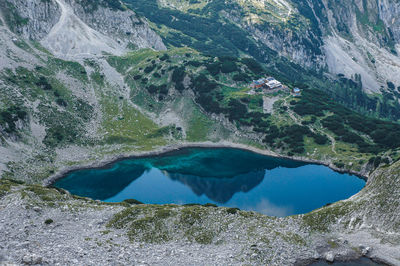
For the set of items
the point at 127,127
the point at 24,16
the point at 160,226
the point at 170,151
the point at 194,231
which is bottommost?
the point at 170,151

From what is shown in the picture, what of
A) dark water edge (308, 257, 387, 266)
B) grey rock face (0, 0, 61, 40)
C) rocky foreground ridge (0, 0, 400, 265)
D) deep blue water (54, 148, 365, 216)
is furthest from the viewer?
grey rock face (0, 0, 61, 40)

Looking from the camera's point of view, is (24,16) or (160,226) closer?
(160,226)

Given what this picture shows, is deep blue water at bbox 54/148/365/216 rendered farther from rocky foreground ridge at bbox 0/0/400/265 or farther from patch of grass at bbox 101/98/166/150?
rocky foreground ridge at bbox 0/0/400/265

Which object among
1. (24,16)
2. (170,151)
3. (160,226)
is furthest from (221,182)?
(24,16)

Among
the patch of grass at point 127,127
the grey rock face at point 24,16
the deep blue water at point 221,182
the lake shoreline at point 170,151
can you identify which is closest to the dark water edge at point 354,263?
the deep blue water at point 221,182

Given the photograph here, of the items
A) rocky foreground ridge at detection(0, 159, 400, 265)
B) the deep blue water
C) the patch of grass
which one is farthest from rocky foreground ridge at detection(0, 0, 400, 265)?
the patch of grass

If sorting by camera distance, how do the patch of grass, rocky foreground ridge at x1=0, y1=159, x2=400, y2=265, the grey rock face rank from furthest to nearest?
the grey rock face → the patch of grass → rocky foreground ridge at x1=0, y1=159, x2=400, y2=265

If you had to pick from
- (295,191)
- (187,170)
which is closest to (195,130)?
(187,170)

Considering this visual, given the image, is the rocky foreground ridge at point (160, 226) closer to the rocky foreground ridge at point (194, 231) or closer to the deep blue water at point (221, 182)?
the rocky foreground ridge at point (194, 231)

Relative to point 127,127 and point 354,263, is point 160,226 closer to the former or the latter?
point 354,263
